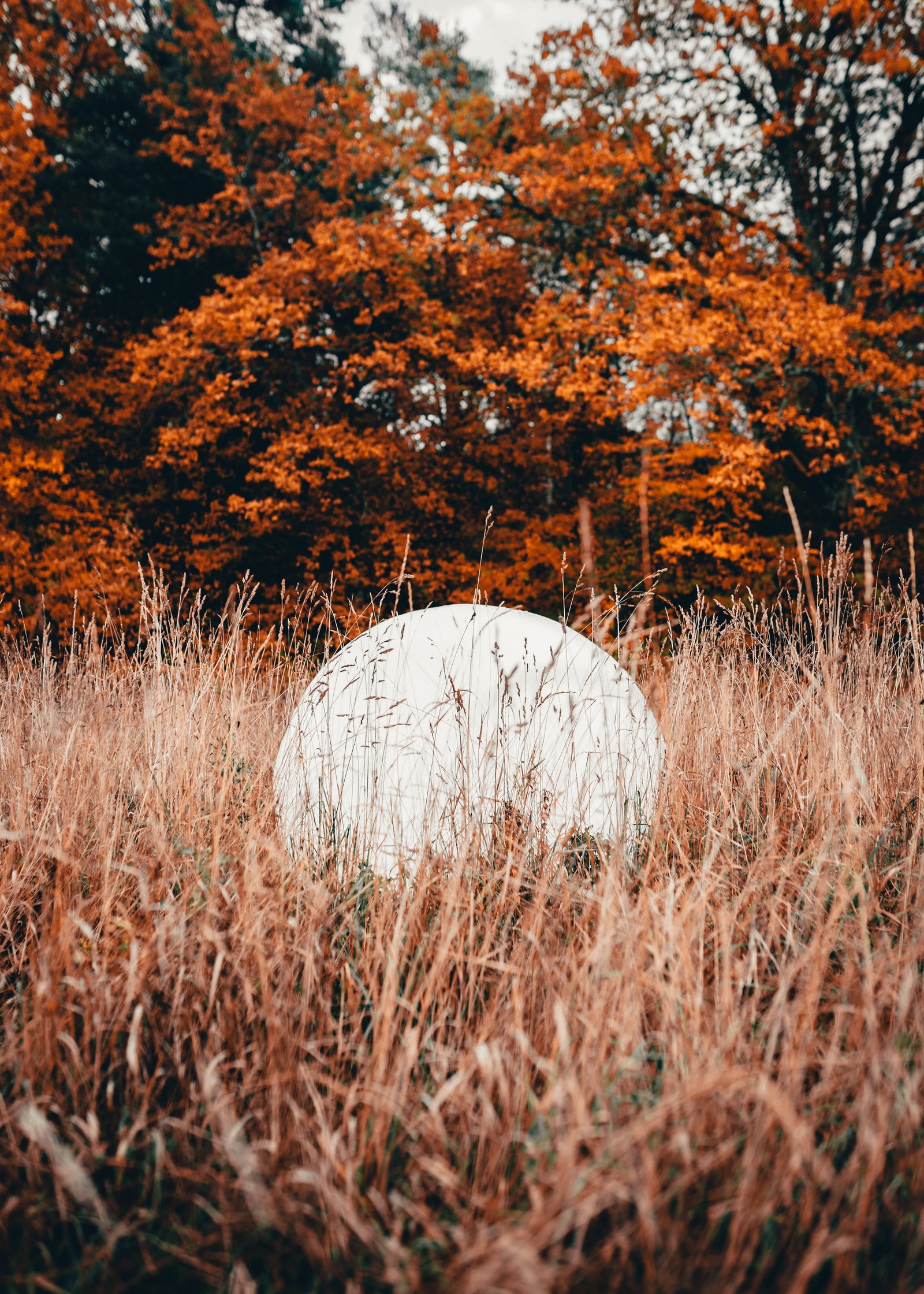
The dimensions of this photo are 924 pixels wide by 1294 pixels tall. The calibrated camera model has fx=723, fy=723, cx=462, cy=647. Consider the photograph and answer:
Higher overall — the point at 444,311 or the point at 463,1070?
the point at 444,311

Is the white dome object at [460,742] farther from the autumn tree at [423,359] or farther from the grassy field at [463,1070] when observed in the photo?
the autumn tree at [423,359]

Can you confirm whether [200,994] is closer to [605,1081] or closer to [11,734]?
[605,1081]

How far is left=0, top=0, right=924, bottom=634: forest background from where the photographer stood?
31.4ft

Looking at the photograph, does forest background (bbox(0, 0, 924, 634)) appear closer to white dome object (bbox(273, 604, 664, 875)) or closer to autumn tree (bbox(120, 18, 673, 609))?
autumn tree (bbox(120, 18, 673, 609))

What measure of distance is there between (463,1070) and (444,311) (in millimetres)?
11587

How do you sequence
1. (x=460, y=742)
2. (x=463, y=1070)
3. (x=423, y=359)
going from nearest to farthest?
(x=463, y=1070) < (x=460, y=742) < (x=423, y=359)

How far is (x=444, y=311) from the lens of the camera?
11.2 meters

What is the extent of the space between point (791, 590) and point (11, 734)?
8700 mm

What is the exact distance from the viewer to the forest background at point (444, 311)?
31.4ft

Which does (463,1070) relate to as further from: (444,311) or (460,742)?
(444,311)

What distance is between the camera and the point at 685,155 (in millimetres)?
10461

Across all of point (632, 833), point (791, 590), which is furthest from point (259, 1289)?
point (791, 590)

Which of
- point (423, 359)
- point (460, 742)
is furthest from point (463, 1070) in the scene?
point (423, 359)

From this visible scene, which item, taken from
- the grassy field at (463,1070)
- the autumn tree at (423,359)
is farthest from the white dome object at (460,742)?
the autumn tree at (423,359)
